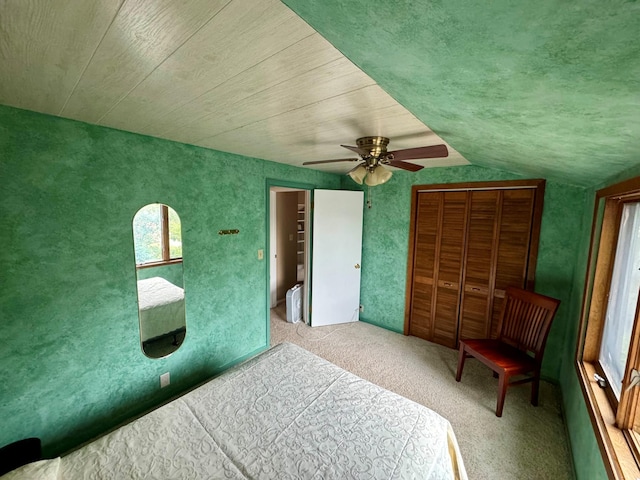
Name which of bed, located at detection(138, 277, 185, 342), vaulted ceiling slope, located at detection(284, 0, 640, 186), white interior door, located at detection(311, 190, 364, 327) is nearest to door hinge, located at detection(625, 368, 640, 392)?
vaulted ceiling slope, located at detection(284, 0, 640, 186)

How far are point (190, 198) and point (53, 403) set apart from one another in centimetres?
164

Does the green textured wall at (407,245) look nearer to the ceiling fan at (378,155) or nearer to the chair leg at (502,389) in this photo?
the chair leg at (502,389)

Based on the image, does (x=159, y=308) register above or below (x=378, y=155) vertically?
below

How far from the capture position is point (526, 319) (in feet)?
7.73

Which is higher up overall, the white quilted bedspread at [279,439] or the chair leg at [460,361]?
the white quilted bedspread at [279,439]

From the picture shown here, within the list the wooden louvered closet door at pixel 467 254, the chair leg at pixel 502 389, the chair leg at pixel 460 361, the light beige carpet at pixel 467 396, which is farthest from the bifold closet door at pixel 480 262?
the chair leg at pixel 502 389

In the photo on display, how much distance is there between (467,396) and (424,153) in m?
2.20

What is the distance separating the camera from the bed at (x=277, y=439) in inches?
45.6

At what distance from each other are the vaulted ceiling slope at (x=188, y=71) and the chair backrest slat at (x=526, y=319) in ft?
5.85

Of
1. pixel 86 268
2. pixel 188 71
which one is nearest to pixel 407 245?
pixel 188 71

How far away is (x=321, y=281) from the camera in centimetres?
367

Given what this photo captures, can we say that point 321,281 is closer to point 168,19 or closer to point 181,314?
point 181,314

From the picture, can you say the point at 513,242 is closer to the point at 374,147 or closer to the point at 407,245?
the point at 407,245

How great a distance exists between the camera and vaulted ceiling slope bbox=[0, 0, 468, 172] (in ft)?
2.31
